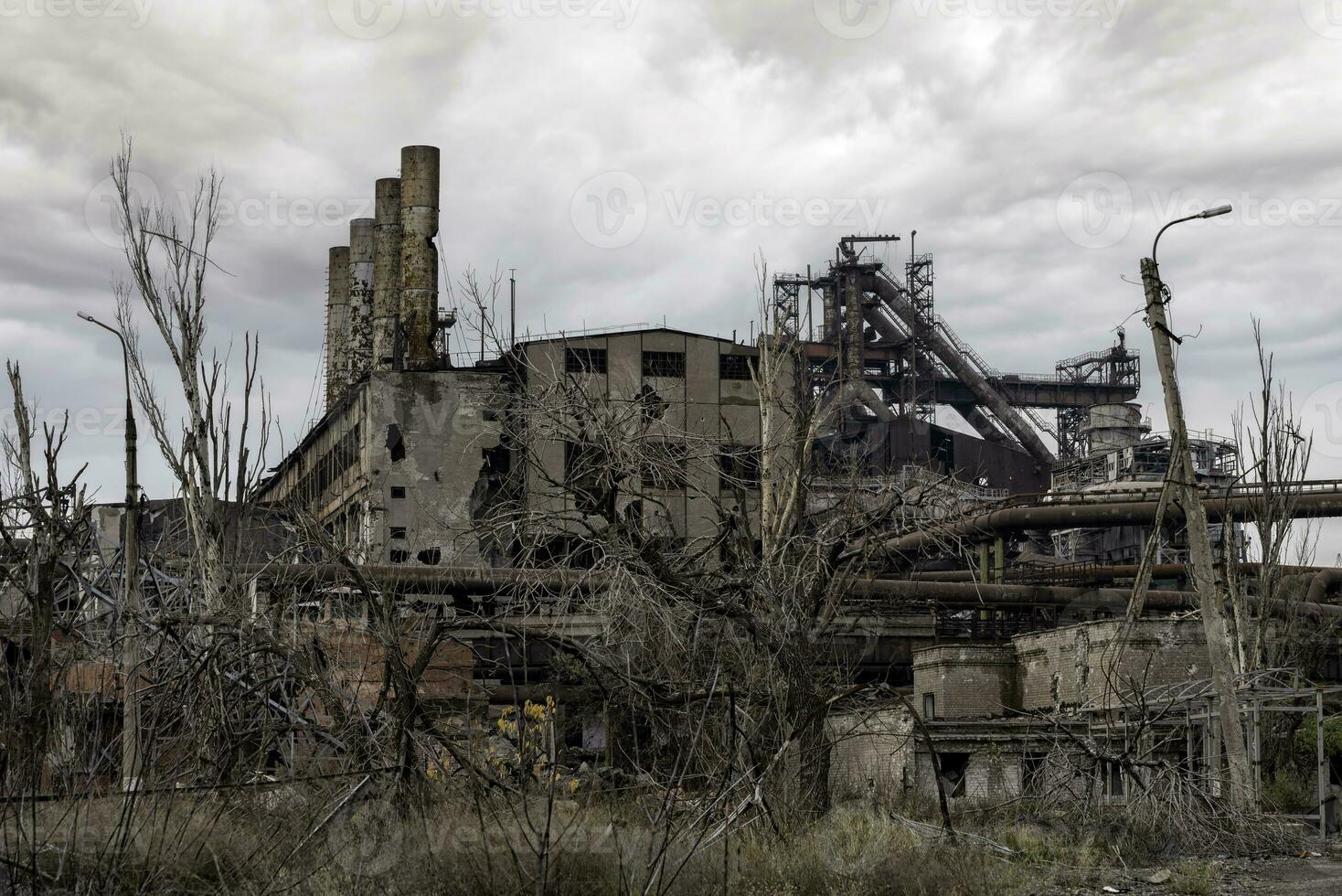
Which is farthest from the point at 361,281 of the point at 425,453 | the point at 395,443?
the point at 425,453

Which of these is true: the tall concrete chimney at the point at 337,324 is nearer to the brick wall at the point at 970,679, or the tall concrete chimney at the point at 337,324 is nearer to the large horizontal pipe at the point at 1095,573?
the large horizontal pipe at the point at 1095,573

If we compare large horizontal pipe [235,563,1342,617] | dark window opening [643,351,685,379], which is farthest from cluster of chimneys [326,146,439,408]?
large horizontal pipe [235,563,1342,617]

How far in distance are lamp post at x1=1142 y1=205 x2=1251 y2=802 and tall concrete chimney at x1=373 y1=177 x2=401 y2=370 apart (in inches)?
1212

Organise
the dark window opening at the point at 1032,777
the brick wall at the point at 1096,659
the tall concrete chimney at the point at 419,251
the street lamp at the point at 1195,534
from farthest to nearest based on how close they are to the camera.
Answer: the tall concrete chimney at the point at 419,251
the brick wall at the point at 1096,659
the dark window opening at the point at 1032,777
the street lamp at the point at 1195,534

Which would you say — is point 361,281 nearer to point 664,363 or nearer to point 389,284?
point 389,284

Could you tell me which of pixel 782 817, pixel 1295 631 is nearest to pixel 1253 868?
pixel 782 817

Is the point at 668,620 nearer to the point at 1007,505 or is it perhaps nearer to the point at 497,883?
the point at 497,883

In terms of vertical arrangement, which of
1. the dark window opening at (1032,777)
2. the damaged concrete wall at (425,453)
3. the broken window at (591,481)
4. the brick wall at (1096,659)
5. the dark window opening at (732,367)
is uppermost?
the dark window opening at (732,367)

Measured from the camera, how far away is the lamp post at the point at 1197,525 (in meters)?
12.5

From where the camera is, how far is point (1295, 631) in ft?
76.5

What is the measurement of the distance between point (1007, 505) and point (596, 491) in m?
24.9

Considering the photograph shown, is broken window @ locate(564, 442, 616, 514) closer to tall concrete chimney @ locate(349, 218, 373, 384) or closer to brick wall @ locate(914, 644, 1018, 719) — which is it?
brick wall @ locate(914, 644, 1018, 719)

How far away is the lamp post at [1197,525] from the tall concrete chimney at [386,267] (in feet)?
101

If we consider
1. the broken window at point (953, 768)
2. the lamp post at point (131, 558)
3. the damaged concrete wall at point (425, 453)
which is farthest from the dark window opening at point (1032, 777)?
the damaged concrete wall at point (425, 453)
